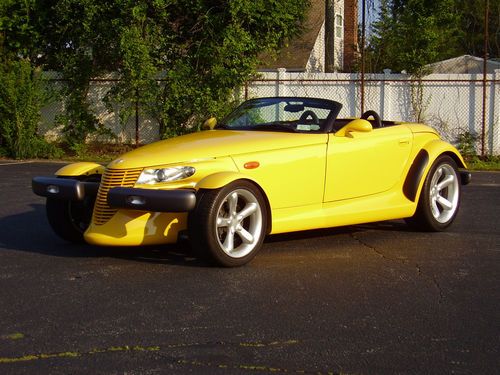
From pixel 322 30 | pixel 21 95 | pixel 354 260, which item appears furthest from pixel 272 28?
pixel 322 30

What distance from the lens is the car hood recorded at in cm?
596

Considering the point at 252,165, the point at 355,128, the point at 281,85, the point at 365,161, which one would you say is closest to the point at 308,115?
the point at 355,128

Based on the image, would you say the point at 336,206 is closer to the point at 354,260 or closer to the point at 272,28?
the point at 354,260

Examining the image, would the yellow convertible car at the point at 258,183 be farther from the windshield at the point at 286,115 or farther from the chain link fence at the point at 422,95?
the chain link fence at the point at 422,95

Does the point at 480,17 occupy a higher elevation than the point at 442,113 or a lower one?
higher

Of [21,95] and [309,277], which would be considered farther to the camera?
[21,95]

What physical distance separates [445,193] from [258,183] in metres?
2.63

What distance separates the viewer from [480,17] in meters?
38.2

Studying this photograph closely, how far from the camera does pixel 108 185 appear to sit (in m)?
6.00

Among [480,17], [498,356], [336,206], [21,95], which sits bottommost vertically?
[498,356]

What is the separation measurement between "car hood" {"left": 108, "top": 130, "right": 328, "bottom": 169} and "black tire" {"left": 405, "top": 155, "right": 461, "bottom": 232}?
1.36 meters

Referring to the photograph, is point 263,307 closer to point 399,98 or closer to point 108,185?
point 108,185

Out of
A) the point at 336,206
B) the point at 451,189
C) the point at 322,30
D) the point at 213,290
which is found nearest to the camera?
the point at 213,290

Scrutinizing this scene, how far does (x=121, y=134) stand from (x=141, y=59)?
314cm
